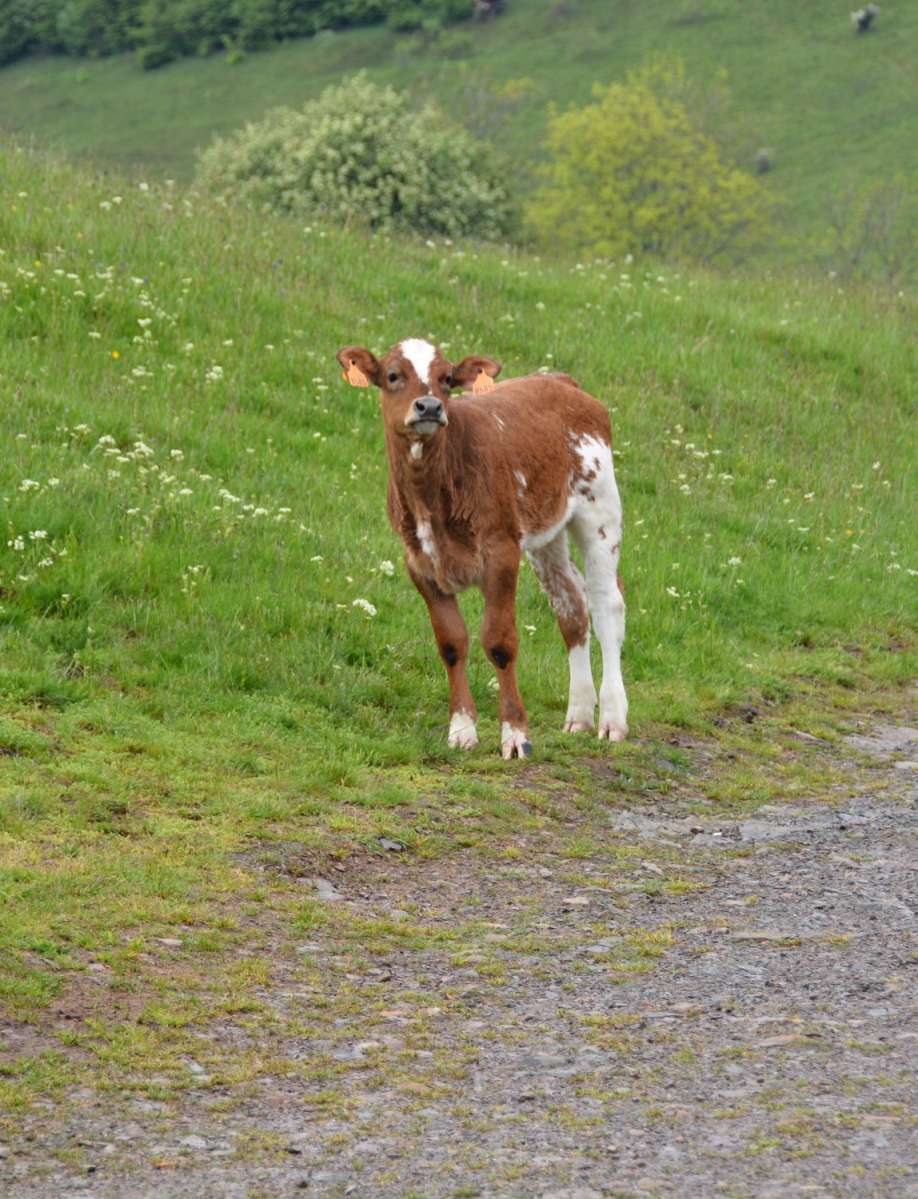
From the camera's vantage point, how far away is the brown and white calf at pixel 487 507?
11.0m

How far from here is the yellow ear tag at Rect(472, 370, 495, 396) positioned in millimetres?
11422

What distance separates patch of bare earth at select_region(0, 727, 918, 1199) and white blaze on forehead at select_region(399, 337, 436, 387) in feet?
10.0

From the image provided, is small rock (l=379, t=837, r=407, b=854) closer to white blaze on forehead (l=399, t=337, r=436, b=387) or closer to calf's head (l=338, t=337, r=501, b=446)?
calf's head (l=338, t=337, r=501, b=446)

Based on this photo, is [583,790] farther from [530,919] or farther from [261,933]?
[261,933]

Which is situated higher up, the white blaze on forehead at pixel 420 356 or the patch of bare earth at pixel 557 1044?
the white blaze on forehead at pixel 420 356

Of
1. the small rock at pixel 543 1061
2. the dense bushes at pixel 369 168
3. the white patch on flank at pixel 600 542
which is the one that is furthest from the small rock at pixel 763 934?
the dense bushes at pixel 369 168

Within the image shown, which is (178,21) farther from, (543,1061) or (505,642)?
(543,1061)

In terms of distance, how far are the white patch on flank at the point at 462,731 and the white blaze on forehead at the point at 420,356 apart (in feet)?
7.00

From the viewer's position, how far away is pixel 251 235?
71.4 ft

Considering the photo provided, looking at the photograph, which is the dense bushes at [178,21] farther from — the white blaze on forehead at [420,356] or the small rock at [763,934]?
the small rock at [763,934]

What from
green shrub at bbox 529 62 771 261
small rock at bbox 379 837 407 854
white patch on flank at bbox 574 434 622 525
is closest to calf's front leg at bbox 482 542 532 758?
white patch on flank at bbox 574 434 622 525

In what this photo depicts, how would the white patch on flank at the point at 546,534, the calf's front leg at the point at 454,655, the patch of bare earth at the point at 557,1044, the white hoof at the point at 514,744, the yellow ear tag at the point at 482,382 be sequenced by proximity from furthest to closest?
the white patch on flank at the point at 546,534, the yellow ear tag at the point at 482,382, the calf's front leg at the point at 454,655, the white hoof at the point at 514,744, the patch of bare earth at the point at 557,1044

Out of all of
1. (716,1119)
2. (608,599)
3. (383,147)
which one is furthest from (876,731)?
(383,147)

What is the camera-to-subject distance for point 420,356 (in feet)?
35.8
